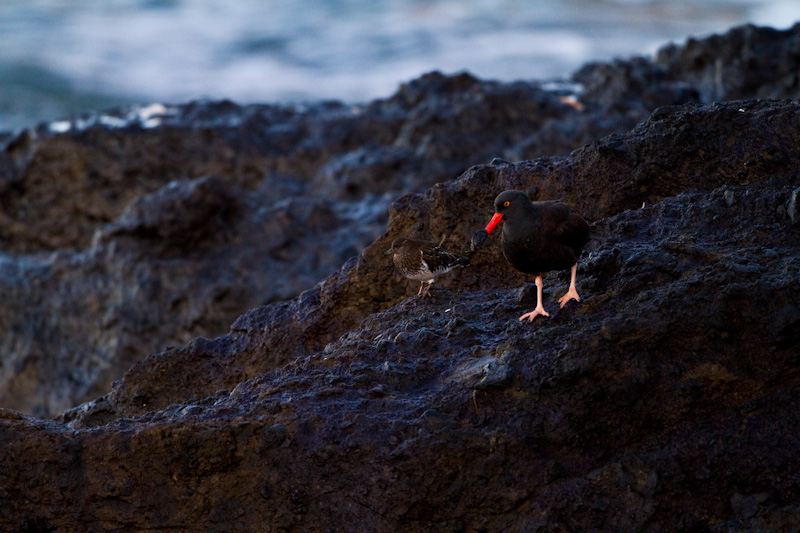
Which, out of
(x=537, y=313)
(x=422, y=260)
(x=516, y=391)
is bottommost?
(x=516, y=391)

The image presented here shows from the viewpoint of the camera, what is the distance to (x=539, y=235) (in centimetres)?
461

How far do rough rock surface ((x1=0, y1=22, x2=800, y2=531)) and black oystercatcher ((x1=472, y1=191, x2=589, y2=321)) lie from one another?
0.49ft

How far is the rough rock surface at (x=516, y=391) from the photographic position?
3842 mm

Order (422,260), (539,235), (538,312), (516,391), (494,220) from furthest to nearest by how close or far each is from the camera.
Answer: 1. (422,260)
2. (494,220)
3. (539,235)
4. (538,312)
5. (516,391)

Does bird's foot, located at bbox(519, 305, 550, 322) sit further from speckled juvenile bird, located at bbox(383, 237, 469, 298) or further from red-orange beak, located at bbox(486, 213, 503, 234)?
speckled juvenile bird, located at bbox(383, 237, 469, 298)

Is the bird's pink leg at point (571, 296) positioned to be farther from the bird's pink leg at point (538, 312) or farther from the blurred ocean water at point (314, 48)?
the blurred ocean water at point (314, 48)

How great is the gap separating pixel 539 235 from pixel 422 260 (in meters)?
0.99

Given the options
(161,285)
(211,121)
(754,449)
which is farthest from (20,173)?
(754,449)

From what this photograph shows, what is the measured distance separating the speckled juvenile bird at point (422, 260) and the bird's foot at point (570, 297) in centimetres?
102

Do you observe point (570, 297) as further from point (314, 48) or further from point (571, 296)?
point (314, 48)

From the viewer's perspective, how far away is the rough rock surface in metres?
3.84

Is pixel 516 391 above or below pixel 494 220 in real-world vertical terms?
below

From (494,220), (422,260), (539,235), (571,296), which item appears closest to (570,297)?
(571,296)

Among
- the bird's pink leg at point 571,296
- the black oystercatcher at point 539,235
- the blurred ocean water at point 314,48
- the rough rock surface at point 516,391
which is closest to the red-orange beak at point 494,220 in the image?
the black oystercatcher at point 539,235
